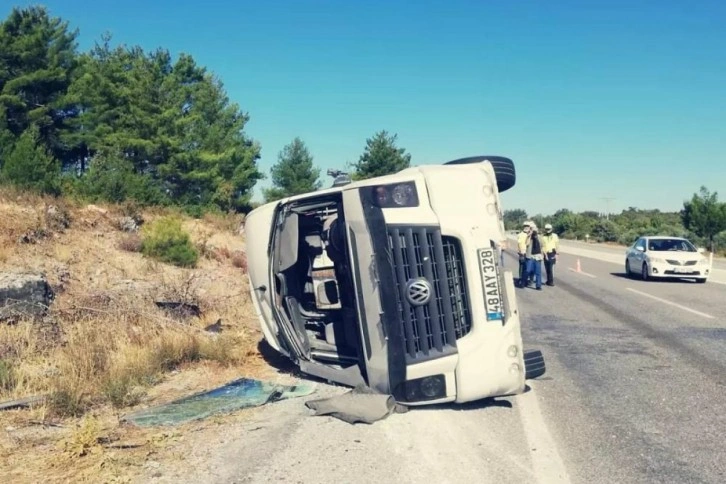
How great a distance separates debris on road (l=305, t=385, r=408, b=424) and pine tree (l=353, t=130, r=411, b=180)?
4749 centimetres

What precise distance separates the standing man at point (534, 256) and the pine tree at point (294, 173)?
3271cm

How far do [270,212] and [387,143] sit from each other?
48099 mm

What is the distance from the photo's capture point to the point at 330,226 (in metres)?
7.01

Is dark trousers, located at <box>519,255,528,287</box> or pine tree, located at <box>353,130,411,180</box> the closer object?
dark trousers, located at <box>519,255,528,287</box>

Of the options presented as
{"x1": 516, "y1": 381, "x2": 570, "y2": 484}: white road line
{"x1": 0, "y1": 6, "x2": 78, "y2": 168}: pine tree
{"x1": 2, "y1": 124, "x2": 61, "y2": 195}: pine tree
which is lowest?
{"x1": 516, "y1": 381, "x2": 570, "y2": 484}: white road line

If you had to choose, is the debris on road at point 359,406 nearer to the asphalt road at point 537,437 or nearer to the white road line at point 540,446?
the asphalt road at point 537,437

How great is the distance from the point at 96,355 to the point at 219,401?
160cm

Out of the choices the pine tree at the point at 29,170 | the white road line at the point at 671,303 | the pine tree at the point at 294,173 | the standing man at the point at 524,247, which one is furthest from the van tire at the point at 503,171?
Answer: the pine tree at the point at 294,173

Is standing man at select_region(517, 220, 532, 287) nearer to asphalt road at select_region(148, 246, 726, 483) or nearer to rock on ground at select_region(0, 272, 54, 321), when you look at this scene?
asphalt road at select_region(148, 246, 726, 483)

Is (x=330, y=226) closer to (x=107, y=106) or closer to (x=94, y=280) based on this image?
(x=94, y=280)

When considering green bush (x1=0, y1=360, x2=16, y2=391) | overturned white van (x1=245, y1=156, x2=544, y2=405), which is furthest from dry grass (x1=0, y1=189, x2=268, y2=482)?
overturned white van (x1=245, y1=156, x2=544, y2=405)

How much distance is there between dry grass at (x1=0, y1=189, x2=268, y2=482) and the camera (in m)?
4.58

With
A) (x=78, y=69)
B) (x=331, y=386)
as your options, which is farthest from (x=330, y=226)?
(x=78, y=69)

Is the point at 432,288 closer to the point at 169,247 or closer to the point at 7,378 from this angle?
the point at 7,378
